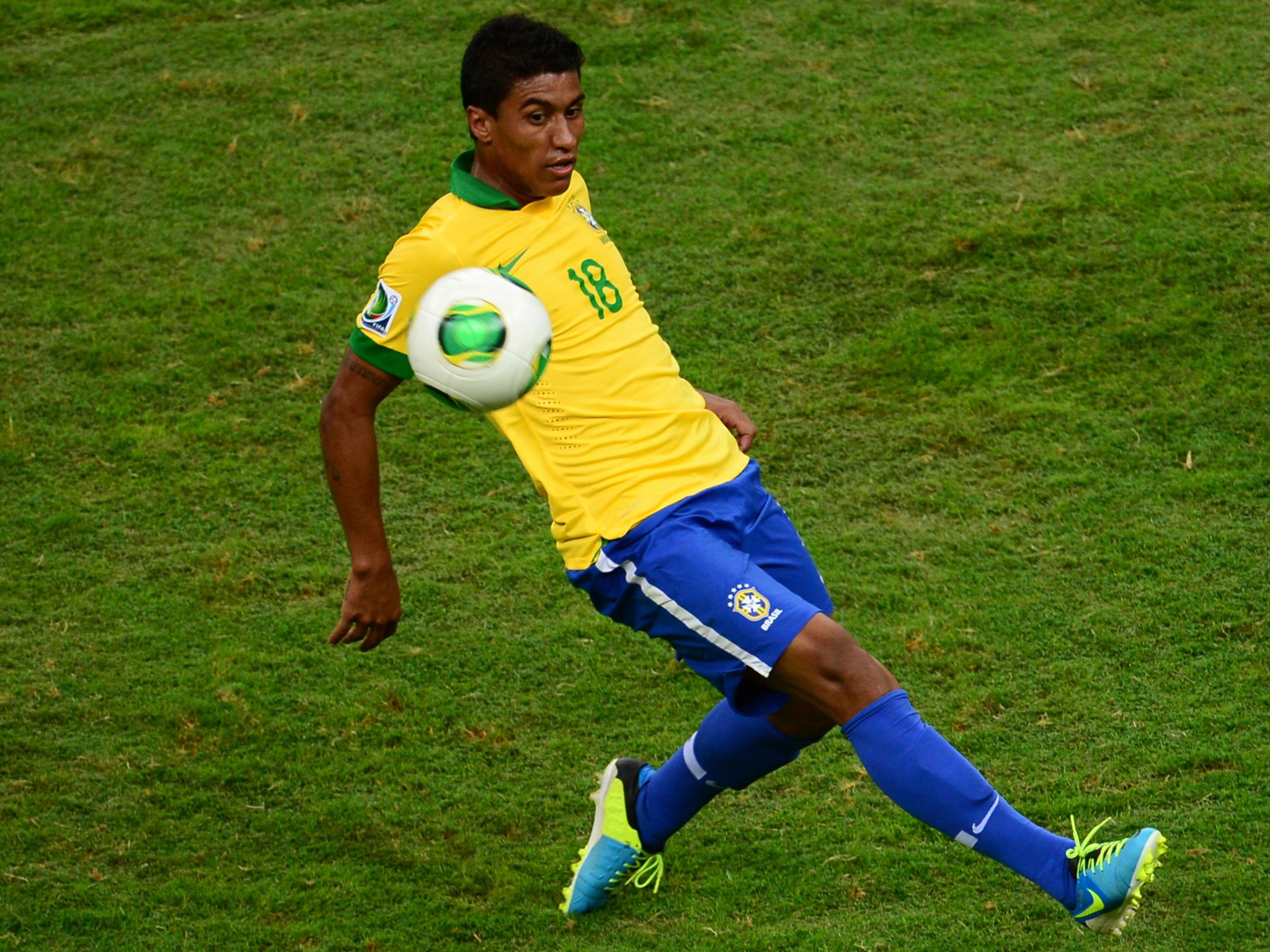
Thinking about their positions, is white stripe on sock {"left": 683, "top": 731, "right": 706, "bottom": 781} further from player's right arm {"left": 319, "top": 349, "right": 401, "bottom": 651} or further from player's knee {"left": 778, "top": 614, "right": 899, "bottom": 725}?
player's right arm {"left": 319, "top": 349, "right": 401, "bottom": 651}

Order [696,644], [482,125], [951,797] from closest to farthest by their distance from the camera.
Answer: [951,797] → [696,644] → [482,125]

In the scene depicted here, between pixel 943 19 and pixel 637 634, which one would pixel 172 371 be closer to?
pixel 637 634

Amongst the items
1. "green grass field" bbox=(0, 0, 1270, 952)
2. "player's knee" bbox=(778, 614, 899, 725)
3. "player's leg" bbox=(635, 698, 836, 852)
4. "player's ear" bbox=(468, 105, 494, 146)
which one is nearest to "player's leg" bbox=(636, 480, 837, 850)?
"player's leg" bbox=(635, 698, 836, 852)

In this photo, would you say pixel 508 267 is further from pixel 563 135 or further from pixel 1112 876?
pixel 1112 876

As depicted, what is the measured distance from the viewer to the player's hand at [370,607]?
12.6 feet

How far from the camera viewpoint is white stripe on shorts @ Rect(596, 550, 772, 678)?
3.60 metres

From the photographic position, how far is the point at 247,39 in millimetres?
9492

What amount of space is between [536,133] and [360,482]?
100 centimetres

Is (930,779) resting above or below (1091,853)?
above

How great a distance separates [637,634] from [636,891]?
132cm

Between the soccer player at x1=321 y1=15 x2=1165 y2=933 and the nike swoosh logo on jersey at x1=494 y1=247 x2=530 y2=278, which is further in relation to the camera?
the nike swoosh logo on jersey at x1=494 y1=247 x2=530 y2=278

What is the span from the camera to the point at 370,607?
3.86m

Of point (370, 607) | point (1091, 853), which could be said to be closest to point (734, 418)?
point (370, 607)

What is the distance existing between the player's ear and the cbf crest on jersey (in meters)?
0.50
